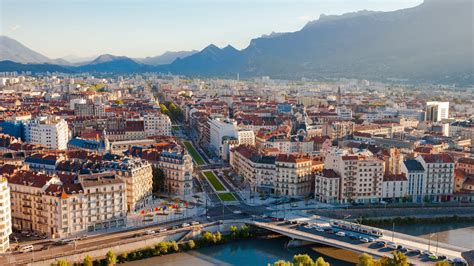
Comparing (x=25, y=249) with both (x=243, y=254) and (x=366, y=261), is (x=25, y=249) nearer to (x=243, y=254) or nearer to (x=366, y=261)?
(x=243, y=254)

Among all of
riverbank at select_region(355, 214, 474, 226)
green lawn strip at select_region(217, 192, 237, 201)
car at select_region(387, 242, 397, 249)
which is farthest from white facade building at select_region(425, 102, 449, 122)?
car at select_region(387, 242, 397, 249)

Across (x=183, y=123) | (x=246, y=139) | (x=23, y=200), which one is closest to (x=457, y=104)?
(x=183, y=123)

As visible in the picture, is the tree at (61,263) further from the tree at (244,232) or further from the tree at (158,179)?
the tree at (158,179)

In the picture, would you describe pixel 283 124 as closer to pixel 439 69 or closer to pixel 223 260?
pixel 223 260

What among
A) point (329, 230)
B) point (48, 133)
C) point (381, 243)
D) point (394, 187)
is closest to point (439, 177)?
point (394, 187)

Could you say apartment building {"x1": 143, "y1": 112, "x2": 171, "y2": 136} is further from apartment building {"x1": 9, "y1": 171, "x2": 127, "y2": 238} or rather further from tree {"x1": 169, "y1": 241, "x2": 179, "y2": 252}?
tree {"x1": 169, "y1": 241, "x2": 179, "y2": 252}
